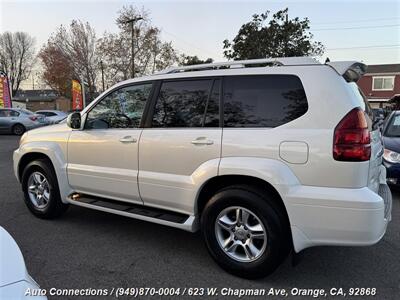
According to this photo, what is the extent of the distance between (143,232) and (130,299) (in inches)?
57.2

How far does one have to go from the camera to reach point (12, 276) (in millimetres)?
1905

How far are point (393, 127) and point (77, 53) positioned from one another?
114ft

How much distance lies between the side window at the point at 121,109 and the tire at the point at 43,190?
888mm

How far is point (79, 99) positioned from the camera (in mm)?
24984

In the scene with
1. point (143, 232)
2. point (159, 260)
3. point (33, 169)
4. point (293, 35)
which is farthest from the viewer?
point (293, 35)

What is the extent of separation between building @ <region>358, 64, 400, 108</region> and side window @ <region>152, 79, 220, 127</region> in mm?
43888

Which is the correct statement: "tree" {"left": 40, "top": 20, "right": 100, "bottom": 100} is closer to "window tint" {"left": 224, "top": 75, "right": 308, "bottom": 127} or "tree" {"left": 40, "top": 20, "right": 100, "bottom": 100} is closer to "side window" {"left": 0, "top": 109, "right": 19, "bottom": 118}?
"side window" {"left": 0, "top": 109, "right": 19, "bottom": 118}

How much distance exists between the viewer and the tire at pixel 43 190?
181 inches

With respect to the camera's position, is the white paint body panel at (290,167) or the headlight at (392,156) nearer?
the white paint body panel at (290,167)

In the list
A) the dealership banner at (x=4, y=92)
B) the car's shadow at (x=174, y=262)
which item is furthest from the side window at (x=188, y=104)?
the dealership banner at (x=4, y=92)

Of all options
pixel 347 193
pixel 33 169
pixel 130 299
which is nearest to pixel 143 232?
pixel 130 299

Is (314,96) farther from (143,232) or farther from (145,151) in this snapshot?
(143,232)

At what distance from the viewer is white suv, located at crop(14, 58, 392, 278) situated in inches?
111

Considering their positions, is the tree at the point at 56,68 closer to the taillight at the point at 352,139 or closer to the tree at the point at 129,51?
the tree at the point at 129,51
